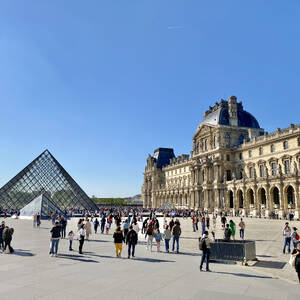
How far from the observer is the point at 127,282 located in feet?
23.1

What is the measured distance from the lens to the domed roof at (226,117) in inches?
2258

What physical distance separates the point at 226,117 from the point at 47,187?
36.2 metres

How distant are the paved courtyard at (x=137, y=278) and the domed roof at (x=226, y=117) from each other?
158 ft

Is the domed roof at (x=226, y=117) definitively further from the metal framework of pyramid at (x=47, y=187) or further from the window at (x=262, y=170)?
the metal framework of pyramid at (x=47, y=187)

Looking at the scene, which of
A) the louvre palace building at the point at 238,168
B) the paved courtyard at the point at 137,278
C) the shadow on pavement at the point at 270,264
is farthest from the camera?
the louvre palace building at the point at 238,168

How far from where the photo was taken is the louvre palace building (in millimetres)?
41344

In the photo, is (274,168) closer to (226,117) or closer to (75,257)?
(226,117)

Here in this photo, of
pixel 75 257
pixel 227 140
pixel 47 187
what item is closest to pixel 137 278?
pixel 75 257

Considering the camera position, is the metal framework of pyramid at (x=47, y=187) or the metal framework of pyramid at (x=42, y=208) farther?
the metal framework of pyramid at (x=47, y=187)

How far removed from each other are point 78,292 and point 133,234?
4.35m

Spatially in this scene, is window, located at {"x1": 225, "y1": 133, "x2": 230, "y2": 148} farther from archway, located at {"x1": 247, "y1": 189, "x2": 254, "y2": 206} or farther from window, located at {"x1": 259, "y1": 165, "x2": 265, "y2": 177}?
archway, located at {"x1": 247, "y1": 189, "x2": 254, "y2": 206}

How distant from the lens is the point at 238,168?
53.9 metres

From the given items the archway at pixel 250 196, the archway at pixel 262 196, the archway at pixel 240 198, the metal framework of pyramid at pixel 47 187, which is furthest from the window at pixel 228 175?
the metal framework of pyramid at pixel 47 187

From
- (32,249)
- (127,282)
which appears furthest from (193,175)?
(127,282)
